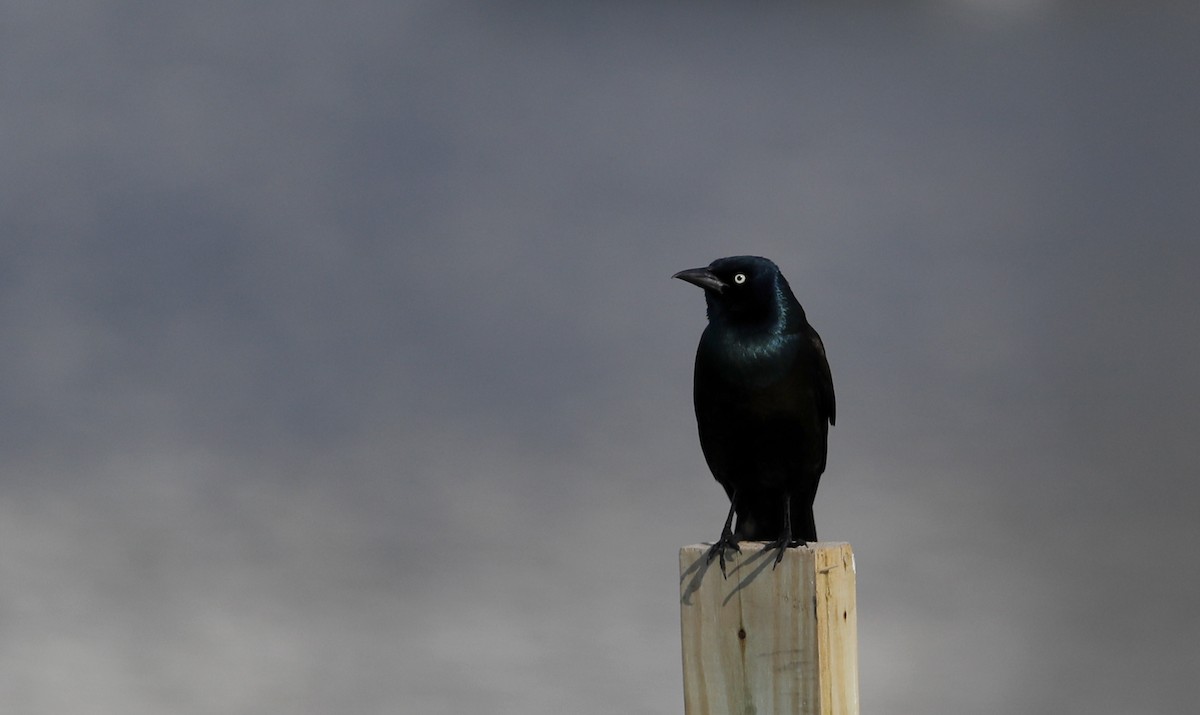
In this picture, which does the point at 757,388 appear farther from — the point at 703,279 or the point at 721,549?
the point at 721,549

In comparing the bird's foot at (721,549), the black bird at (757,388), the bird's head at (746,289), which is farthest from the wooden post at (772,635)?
the bird's head at (746,289)

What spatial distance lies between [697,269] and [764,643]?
1.90 m

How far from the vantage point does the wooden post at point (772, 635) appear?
11.0 feet

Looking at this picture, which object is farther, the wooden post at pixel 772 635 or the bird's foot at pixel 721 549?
the bird's foot at pixel 721 549

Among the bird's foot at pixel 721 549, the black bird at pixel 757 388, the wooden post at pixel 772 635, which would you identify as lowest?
the wooden post at pixel 772 635

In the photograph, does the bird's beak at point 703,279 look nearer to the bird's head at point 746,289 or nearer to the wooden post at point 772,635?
the bird's head at point 746,289

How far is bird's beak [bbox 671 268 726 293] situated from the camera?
478cm

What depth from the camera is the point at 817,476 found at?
5.02 metres

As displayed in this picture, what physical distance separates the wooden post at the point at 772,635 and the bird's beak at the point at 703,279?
1.52 m

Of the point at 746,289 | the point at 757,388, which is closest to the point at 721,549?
the point at 757,388

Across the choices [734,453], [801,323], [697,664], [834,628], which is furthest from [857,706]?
[801,323]

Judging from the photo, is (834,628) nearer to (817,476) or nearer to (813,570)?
(813,570)

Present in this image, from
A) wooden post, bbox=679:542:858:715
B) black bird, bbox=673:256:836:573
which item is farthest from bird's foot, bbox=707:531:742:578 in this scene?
black bird, bbox=673:256:836:573

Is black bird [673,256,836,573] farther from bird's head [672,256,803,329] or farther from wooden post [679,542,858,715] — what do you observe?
wooden post [679,542,858,715]
